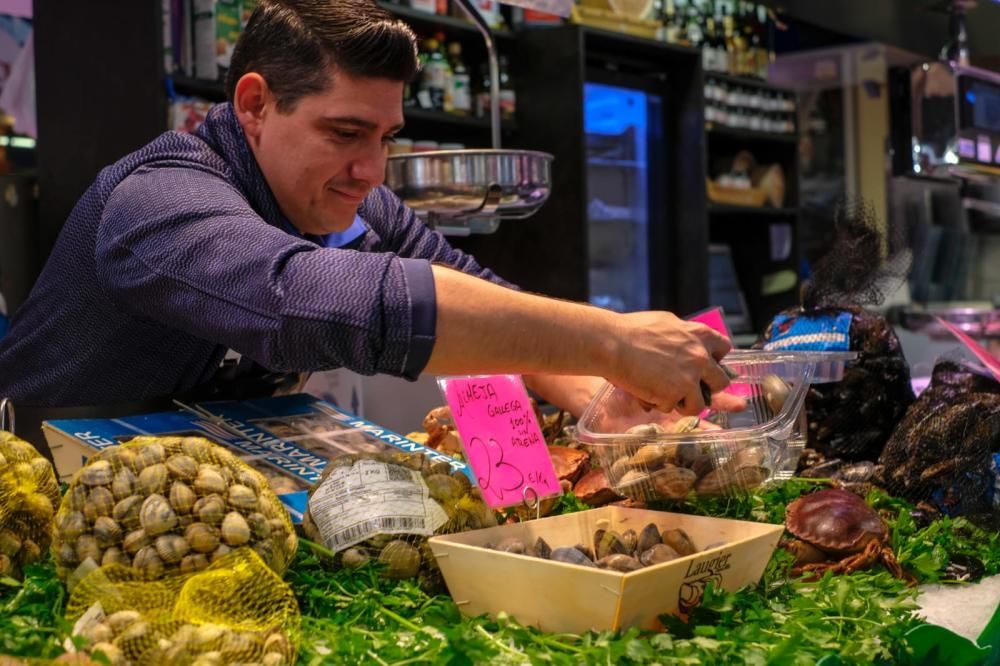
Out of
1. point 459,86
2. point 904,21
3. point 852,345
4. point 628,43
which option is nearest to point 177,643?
A: point 852,345

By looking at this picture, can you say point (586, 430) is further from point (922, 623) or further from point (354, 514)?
point (922, 623)

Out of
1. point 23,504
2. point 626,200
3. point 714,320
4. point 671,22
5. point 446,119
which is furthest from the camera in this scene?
point 671,22

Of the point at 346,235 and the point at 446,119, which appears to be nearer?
the point at 346,235

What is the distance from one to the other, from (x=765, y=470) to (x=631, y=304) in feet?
13.4

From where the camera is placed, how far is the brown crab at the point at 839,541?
4.06ft

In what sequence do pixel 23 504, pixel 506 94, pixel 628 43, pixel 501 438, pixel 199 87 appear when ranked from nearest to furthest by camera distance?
pixel 23 504
pixel 501 438
pixel 199 87
pixel 506 94
pixel 628 43

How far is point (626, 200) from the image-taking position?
5293mm

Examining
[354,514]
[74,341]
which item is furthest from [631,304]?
[354,514]

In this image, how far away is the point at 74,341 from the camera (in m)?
1.72

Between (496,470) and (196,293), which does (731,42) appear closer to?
(496,470)

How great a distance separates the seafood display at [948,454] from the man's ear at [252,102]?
1.05 m

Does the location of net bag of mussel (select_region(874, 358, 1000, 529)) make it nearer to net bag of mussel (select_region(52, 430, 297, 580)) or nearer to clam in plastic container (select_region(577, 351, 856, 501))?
clam in plastic container (select_region(577, 351, 856, 501))

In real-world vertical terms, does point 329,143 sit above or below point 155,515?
above

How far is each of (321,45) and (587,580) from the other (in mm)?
907
